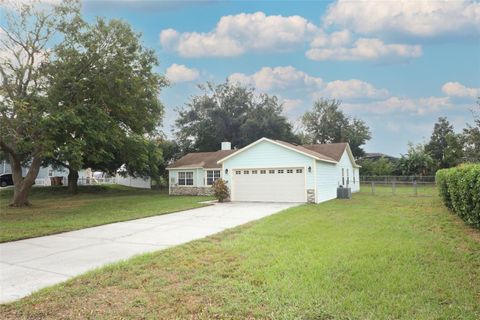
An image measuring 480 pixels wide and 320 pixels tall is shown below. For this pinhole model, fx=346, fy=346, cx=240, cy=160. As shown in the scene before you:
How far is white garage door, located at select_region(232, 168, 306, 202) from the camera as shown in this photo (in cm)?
1881

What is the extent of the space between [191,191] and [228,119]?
1513 centimetres

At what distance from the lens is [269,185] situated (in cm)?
1959

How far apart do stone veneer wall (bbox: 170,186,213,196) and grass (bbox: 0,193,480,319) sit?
17770 mm

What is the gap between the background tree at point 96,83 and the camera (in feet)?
51.3

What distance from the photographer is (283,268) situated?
17.8 feet

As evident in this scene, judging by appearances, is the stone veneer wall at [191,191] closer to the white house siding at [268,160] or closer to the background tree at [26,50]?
the white house siding at [268,160]

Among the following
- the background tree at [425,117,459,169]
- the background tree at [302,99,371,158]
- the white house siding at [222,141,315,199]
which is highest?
the background tree at [302,99,371,158]

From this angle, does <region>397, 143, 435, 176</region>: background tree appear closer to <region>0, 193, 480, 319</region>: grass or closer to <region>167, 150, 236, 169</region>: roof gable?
<region>167, 150, 236, 169</region>: roof gable

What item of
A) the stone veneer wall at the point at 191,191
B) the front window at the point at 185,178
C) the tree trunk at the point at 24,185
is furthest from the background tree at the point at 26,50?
the front window at the point at 185,178

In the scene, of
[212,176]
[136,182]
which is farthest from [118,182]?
[212,176]

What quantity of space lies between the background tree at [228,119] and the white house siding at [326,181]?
635 inches

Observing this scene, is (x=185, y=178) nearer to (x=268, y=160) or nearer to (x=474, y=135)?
(x=268, y=160)

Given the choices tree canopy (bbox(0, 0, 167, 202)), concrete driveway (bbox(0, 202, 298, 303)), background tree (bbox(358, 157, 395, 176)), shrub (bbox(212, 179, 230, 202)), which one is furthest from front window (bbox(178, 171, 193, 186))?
background tree (bbox(358, 157, 395, 176))

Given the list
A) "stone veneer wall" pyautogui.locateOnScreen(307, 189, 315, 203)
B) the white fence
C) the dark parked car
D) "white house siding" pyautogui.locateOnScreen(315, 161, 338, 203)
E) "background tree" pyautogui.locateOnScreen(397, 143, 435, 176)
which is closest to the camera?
"stone veneer wall" pyautogui.locateOnScreen(307, 189, 315, 203)
